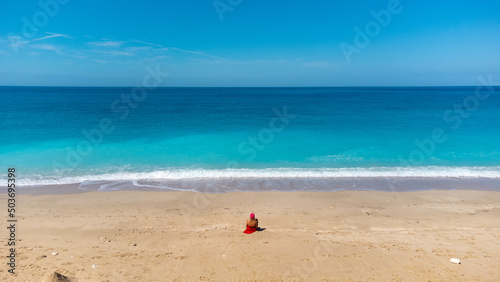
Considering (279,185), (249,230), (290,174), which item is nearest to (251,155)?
(290,174)

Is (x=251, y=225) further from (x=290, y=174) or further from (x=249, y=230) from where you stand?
(x=290, y=174)

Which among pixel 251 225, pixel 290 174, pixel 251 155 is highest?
pixel 251 155

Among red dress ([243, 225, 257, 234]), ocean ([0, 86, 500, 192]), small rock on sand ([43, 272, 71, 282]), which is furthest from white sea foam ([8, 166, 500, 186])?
small rock on sand ([43, 272, 71, 282])

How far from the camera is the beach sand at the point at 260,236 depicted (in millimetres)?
6844

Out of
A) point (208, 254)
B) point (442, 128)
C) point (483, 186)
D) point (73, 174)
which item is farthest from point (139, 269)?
point (442, 128)

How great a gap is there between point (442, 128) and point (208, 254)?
31143 millimetres

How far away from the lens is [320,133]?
2652 centimetres

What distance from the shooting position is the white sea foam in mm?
14914

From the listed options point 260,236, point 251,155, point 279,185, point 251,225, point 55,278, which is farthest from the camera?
point 251,155

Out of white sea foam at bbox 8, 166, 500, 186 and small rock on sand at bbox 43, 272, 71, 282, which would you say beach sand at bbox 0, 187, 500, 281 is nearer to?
small rock on sand at bbox 43, 272, 71, 282

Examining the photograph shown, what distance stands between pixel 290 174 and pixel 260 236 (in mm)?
7371

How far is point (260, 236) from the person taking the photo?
861 centimetres

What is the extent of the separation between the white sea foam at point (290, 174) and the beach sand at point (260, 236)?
224 cm

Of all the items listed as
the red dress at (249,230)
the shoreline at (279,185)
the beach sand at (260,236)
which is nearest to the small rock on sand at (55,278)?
the beach sand at (260,236)
